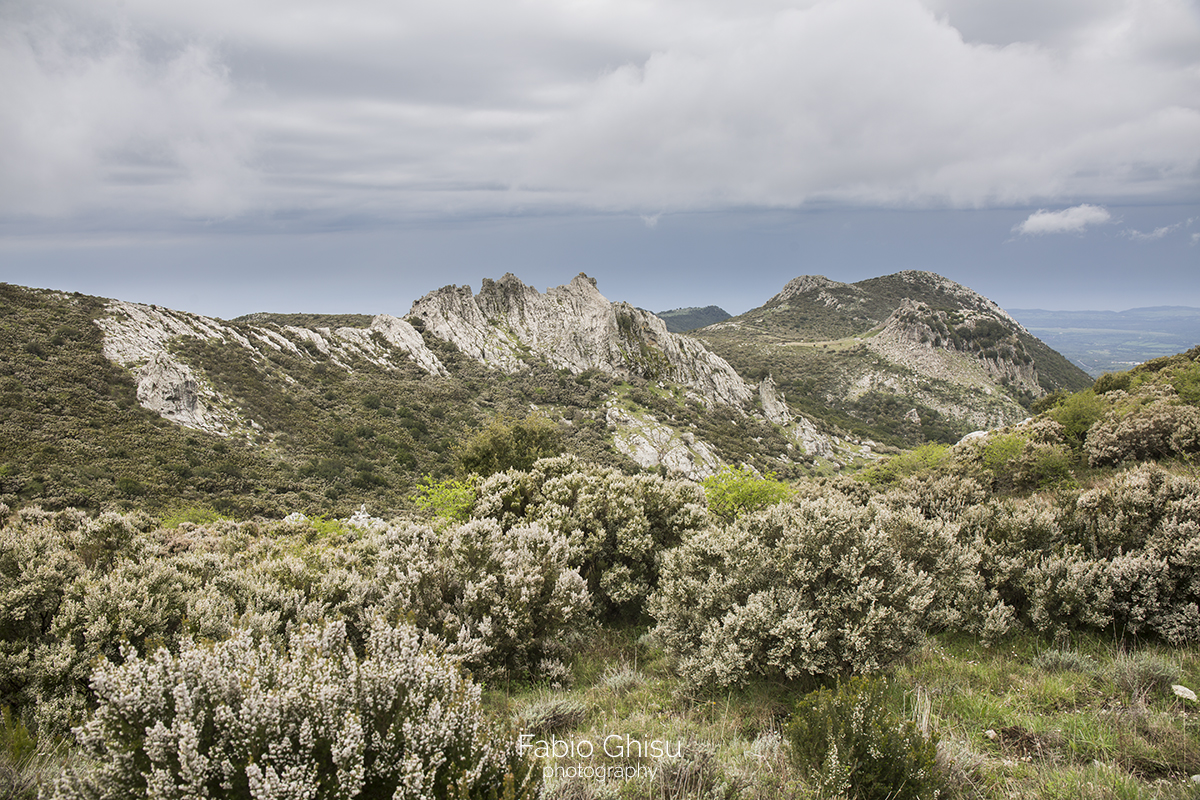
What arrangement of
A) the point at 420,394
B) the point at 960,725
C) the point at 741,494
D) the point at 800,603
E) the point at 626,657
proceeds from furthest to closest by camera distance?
the point at 420,394 → the point at 741,494 → the point at 626,657 → the point at 800,603 → the point at 960,725

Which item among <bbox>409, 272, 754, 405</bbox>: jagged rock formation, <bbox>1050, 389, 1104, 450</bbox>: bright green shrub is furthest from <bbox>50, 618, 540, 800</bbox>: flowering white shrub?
<bbox>409, 272, 754, 405</bbox>: jagged rock formation

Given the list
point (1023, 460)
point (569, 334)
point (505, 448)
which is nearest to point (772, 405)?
point (569, 334)

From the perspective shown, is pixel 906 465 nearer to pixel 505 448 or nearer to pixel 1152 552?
pixel 1152 552

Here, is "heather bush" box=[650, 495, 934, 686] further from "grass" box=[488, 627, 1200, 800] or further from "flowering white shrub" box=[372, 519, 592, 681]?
"flowering white shrub" box=[372, 519, 592, 681]

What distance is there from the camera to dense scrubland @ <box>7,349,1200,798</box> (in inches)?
148

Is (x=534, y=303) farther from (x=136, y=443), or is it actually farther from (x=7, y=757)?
(x=7, y=757)

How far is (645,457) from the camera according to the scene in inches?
2311

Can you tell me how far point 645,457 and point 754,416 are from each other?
37357mm

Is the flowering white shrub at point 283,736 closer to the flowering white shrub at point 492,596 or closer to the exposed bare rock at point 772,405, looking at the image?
the flowering white shrub at point 492,596

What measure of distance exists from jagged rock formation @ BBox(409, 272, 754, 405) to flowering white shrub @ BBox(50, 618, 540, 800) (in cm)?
7985

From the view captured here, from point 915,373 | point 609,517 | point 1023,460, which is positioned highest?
point 915,373

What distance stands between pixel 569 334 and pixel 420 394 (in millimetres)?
34514

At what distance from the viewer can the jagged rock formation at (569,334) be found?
287ft

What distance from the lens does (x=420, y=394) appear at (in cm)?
6406
